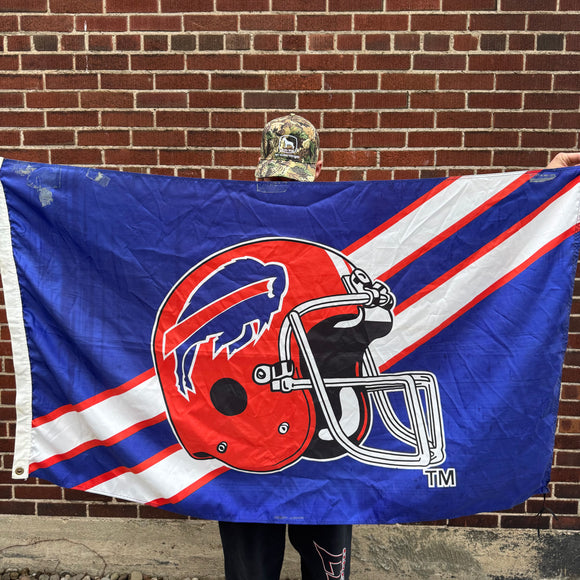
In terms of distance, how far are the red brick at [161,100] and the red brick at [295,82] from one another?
0.47 m

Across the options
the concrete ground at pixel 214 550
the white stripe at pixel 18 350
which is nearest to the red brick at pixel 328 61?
the white stripe at pixel 18 350

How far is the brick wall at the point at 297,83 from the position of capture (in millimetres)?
2830

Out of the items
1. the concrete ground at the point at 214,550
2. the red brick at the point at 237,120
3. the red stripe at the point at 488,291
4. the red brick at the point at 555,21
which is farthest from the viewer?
the concrete ground at the point at 214,550

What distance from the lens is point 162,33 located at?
288 cm

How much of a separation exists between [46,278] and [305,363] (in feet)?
3.52

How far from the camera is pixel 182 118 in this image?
9.60 feet

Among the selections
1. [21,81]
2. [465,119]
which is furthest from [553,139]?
[21,81]

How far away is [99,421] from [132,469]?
0.24 metres

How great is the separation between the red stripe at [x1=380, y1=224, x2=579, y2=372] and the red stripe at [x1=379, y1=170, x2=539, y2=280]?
26 centimetres

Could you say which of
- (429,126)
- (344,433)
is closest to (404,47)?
(429,126)

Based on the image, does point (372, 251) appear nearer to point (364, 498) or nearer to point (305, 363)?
point (305, 363)

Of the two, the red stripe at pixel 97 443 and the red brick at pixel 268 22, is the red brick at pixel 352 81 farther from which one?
the red stripe at pixel 97 443

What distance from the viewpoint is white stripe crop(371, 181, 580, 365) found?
2.18 metres

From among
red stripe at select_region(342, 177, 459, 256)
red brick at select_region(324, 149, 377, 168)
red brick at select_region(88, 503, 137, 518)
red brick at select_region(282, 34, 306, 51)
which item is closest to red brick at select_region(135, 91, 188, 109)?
red brick at select_region(282, 34, 306, 51)
